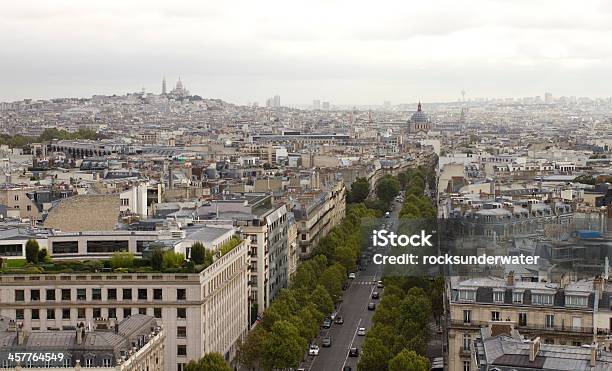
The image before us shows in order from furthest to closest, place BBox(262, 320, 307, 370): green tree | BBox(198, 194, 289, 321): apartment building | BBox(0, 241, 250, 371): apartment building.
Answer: BBox(198, 194, 289, 321): apartment building
BBox(262, 320, 307, 370): green tree
BBox(0, 241, 250, 371): apartment building

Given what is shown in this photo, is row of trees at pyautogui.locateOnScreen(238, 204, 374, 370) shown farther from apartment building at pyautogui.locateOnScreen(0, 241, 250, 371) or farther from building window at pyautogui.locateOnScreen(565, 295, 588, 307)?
building window at pyautogui.locateOnScreen(565, 295, 588, 307)

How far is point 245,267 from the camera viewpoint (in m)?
56.0

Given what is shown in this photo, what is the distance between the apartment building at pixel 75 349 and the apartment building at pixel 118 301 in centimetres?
719

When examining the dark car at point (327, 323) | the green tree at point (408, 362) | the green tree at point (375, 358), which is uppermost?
the green tree at point (408, 362)

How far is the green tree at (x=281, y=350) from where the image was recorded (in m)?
49.2

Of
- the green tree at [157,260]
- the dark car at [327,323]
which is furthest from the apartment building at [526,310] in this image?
the dark car at [327,323]

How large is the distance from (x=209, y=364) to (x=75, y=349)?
7.97 meters

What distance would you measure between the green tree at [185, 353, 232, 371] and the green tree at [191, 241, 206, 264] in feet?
17.0

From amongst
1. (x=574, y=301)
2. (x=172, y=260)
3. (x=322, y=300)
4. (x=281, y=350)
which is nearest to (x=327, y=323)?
(x=322, y=300)

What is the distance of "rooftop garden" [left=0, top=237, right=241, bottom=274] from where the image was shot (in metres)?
46.2

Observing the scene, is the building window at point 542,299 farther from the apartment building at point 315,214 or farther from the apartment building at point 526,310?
the apartment building at point 315,214

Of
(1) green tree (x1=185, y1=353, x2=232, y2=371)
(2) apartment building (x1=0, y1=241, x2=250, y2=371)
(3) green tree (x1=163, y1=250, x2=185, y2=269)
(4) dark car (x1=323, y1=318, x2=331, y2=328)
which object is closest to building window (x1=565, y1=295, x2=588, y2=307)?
(1) green tree (x1=185, y1=353, x2=232, y2=371)

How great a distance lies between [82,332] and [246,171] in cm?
7218

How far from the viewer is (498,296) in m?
41.5
